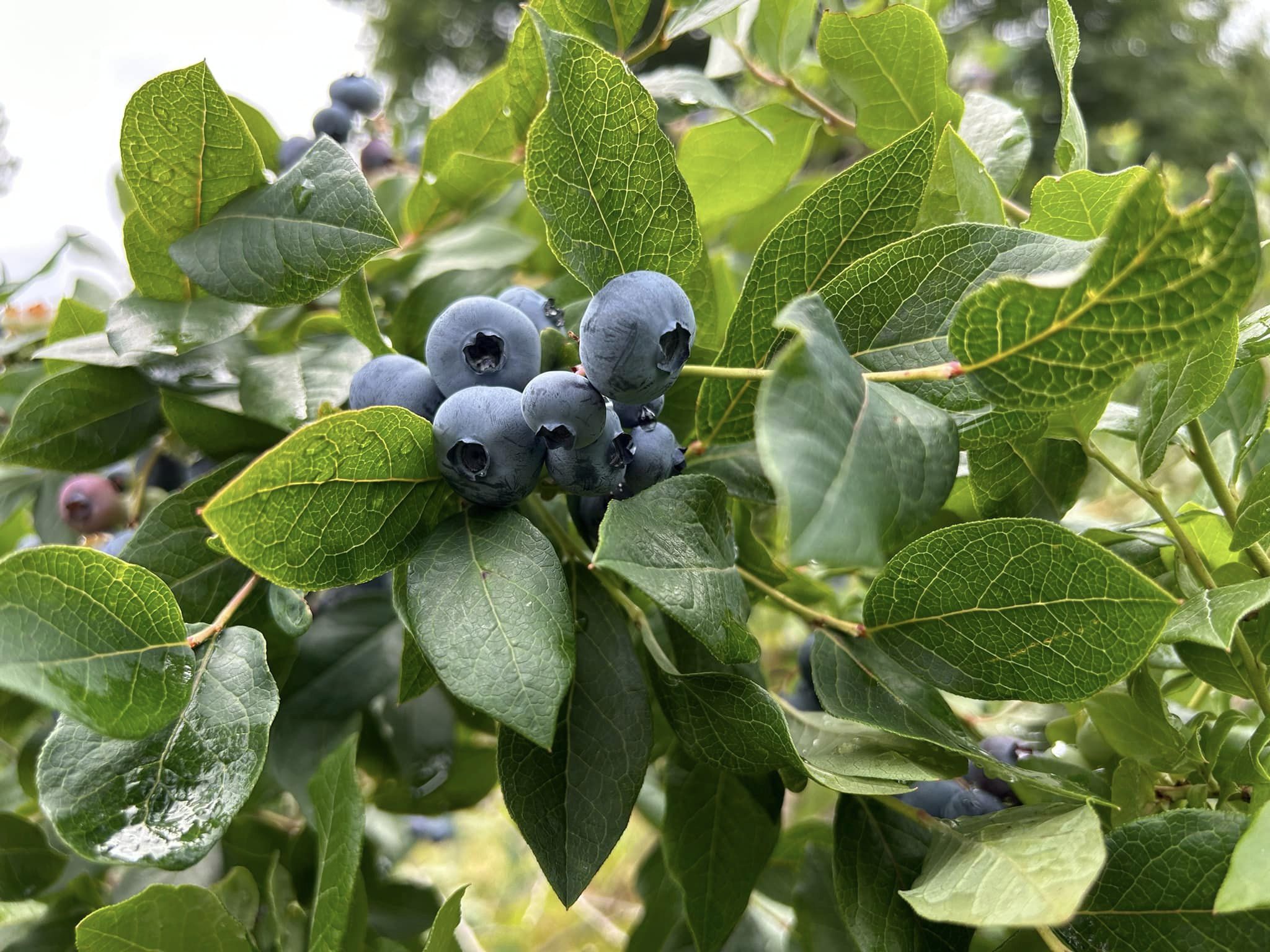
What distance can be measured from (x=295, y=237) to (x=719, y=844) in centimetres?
44

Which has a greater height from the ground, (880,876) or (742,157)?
(742,157)

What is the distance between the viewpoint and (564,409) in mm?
408

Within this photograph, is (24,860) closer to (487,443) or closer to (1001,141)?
(487,443)

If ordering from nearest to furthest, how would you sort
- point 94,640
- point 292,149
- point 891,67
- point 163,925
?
point 94,640 < point 163,925 < point 891,67 < point 292,149

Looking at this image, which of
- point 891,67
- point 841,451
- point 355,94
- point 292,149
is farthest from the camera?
point 355,94

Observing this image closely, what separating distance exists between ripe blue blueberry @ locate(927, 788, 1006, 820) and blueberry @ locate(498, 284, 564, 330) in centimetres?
36

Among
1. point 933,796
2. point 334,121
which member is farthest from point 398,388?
point 334,121

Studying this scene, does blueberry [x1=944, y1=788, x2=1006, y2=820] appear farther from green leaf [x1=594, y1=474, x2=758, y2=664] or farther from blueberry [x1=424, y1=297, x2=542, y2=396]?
blueberry [x1=424, y1=297, x2=542, y2=396]

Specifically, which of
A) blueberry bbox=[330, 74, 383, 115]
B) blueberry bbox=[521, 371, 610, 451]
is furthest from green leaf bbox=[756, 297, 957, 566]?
blueberry bbox=[330, 74, 383, 115]

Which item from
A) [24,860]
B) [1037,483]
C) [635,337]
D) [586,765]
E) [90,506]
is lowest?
[24,860]

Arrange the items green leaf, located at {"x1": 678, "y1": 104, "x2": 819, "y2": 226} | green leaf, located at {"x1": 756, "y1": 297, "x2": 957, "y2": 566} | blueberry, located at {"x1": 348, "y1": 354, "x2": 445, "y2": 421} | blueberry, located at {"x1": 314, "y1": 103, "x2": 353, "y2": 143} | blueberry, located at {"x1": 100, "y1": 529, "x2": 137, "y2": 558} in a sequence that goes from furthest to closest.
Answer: blueberry, located at {"x1": 314, "y1": 103, "x2": 353, "y2": 143}, green leaf, located at {"x1": 678, "y1": 104, "x2": 819, "y2": 226}, blueberry, located at {"x1": 100, "y1": 529, "x2": 137, "y2": 558}, blueberry, located at {"x1": 348, "y1": 354, "x2": 445, "y2": 421}, green leaf, located at {"x1": 756, "y1": 297, "x2": 957, "y2": 566}

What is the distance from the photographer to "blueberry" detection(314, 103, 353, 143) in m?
0.88

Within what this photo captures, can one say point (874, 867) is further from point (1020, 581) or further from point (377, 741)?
point (377, 741)

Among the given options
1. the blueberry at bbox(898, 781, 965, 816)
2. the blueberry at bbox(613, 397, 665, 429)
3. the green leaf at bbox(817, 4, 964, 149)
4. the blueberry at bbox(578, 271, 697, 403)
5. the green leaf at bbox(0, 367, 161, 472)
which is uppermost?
the green leaf at bbox(817, 4, 964, 149)
